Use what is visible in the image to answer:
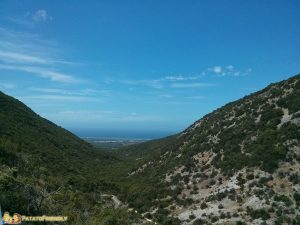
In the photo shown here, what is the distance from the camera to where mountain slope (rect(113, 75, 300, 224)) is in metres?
28.0

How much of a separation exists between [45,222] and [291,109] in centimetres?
3098

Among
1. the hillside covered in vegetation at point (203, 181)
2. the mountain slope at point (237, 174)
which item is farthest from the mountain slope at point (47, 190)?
the mountain slope at point (237, 174)

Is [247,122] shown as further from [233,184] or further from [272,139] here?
[233,184]

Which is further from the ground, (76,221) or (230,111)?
(230,111)

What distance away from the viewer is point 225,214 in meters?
28.0

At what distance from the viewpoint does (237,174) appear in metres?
33.8

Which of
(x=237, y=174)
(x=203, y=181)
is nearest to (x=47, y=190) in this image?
(x=203, y=181)

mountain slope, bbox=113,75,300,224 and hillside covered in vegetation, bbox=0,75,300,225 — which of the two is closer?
hillside covered in vegetation, bbox=0,75,300,225

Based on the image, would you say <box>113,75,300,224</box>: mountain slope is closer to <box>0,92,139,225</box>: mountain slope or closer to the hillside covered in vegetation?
the hillside covered in vegetation

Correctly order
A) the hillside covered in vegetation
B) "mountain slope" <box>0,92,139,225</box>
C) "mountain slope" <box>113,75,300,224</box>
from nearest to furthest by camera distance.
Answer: "mountain slope" <box>0,92,139,225</box> < the hillside covered in vegetation < "mountain slope" <box>113,75,300,224</box>

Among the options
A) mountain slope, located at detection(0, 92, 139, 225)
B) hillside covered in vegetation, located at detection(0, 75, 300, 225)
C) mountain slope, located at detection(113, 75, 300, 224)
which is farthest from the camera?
mountain slope, located at detection(113, 75, 300, 224)

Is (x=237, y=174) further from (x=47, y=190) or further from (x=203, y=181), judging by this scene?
(x=47, y=190)

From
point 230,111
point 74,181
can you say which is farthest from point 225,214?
point 230,111

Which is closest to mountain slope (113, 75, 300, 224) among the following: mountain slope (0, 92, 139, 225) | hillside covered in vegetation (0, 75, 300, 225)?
hillside covered in vegetation (0, 75, 300, 225)
